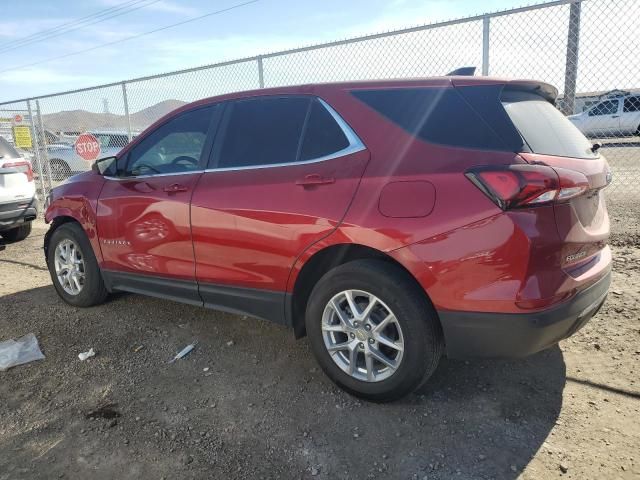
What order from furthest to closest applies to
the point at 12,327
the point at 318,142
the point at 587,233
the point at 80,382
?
the point at 12,327 → the point at 80,382 → the point at 318,142 → the point at 587,233

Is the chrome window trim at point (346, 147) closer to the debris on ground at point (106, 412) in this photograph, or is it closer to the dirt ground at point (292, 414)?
the dirt ground at point (292, 414)

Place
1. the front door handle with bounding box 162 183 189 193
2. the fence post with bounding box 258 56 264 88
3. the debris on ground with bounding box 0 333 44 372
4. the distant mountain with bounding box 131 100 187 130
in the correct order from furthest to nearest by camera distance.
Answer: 1. the distant mountain with bounding box 131 100 187 130
2. the fence post with bounding box 258 56 264 88
3. the debris on ground with bounding box 0 333 44 372
4. the front door handle with bounding box 162 183 189 193

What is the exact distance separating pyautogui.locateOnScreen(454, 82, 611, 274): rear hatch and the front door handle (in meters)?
1.95

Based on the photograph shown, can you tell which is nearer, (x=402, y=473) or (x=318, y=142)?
(x=402, y=473)

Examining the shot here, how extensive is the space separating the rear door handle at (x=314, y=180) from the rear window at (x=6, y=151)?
609cm

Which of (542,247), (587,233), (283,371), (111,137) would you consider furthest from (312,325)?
(111,137)

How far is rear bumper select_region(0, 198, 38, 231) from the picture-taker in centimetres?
698

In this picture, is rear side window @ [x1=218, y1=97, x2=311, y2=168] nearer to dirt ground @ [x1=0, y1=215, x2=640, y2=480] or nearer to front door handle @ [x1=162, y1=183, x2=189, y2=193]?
front door handle @ [x1=162, y1=183, x2=189, y2=193]

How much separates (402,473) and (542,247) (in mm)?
1227

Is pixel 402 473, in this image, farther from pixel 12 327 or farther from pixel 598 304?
pixel 12 327

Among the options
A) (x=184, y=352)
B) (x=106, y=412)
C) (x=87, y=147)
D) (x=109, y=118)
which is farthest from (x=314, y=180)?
(x=109, y=118)

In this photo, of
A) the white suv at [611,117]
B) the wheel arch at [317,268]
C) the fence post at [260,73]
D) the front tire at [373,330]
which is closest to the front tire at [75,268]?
the wheel arch at [317,268]

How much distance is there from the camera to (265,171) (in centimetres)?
310

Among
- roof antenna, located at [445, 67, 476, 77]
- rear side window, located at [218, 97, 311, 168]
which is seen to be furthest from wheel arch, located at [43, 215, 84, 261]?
roof antenna, located at [445, 67, 476, 77]
